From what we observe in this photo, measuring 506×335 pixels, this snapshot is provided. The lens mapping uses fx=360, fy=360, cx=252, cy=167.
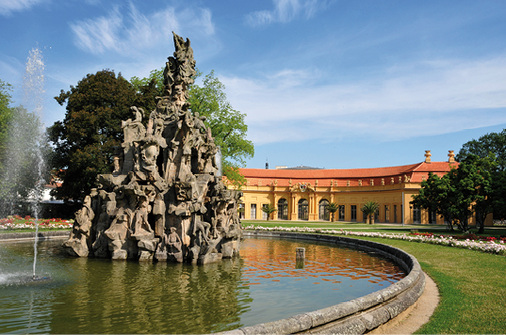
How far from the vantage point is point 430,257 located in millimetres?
15430

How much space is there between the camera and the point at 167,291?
9.32 metres

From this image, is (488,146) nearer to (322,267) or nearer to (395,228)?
(395,228)

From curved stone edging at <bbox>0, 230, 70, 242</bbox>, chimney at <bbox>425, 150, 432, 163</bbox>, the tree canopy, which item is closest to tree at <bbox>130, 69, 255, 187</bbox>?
the tree canopy

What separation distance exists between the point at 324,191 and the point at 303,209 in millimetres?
5965

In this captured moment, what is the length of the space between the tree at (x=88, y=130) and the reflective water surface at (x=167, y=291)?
58.9 feet

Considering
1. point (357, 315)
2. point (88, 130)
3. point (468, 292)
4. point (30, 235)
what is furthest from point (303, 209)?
point (357, 315)

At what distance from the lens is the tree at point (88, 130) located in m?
32.3

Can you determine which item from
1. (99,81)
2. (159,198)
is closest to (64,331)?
(159,198)

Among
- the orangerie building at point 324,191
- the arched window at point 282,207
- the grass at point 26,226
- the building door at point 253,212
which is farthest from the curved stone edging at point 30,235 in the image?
the arched window at point 282,207

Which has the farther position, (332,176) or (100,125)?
(332,176)

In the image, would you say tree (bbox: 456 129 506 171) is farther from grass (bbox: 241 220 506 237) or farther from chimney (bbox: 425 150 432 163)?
grass (bbox: 241 220 506 237)

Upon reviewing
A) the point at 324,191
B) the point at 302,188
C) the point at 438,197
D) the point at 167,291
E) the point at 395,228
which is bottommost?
the point at 395,228

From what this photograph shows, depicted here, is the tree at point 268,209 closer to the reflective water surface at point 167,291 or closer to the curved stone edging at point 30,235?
the curved stone edging at point 30,235

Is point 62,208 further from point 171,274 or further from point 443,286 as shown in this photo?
point 443,286
